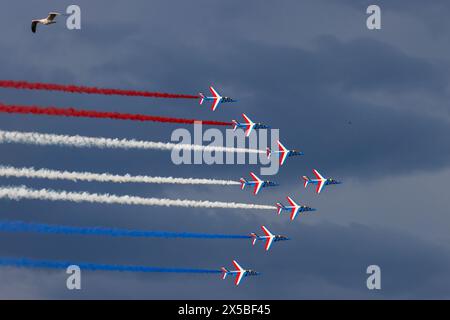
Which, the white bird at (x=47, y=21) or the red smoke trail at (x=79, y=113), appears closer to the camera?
the red smoke trail at (x=79, y=113)

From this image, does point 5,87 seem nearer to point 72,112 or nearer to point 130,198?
point 72,112

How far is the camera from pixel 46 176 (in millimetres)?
171250

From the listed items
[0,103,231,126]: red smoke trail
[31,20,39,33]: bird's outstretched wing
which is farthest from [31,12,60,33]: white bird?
[0,103,231,126]: red smoke trail

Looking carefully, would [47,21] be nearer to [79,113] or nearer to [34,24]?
[34,24]

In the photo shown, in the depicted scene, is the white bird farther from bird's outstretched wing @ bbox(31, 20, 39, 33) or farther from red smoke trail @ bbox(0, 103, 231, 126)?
red smoke trail @ bbox(0, 103, 231, 126)

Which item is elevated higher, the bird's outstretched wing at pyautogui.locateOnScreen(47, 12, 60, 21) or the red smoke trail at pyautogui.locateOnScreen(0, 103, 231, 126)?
the bird's outstretched wing at pyautogui.locateOnScreen(47, 12, 60, 21)

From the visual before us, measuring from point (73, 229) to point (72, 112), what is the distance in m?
15.2

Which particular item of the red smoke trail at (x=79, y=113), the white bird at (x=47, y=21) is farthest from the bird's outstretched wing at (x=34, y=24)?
the red smoke trail at (x=79, y=113)

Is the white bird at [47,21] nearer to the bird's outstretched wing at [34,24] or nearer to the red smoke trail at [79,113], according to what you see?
the bird's outstretched wing at [34,24]

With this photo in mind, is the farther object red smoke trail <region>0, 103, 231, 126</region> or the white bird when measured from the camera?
the white bird

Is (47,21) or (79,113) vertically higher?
(47,21)

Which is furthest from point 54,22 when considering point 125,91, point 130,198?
point 130,198

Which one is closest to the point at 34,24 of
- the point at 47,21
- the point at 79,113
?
the point at 47,21

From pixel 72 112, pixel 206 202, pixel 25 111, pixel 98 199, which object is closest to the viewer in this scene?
pixel 25 111
